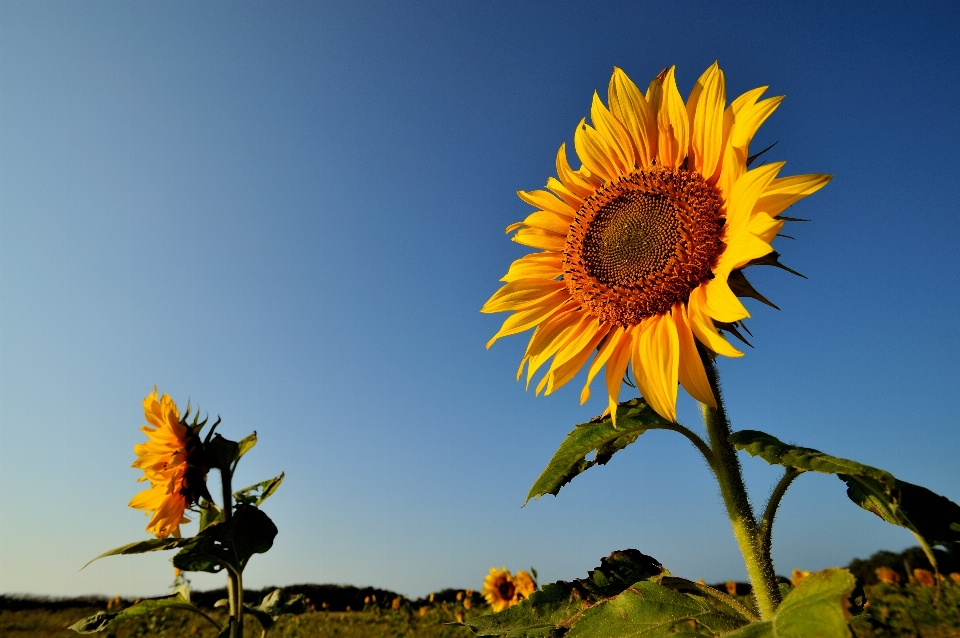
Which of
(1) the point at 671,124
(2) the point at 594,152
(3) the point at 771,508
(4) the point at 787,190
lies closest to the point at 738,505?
(3) the point at 771,508

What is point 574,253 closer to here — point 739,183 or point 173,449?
point 739,183

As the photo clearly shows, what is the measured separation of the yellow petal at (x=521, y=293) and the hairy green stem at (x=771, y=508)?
1.18 meters

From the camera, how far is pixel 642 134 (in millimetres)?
2607

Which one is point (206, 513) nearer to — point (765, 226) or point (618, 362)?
point (618, 362)

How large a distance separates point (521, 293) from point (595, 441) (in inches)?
33.5

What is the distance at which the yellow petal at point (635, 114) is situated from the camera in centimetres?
257

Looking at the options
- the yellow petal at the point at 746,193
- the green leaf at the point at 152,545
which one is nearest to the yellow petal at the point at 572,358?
the yellow petal at the point at 746,193

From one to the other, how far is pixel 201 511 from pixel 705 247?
4.54 meters

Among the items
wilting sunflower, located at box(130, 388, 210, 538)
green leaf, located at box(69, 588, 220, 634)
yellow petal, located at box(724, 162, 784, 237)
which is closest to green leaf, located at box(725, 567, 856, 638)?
yellow petal, located at box(724, 162, 784, 237)

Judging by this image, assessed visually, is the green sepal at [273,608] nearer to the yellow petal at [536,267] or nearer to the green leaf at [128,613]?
the green leaf at [128,613]

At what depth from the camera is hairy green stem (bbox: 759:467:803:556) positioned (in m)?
1.88

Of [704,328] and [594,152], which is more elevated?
[594,152]

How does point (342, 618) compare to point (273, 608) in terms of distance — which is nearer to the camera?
point (273, 608)

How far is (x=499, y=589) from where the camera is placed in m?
9.36
